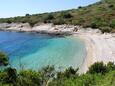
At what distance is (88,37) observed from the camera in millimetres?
102312

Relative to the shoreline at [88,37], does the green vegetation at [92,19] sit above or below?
above

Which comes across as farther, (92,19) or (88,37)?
(92,19)

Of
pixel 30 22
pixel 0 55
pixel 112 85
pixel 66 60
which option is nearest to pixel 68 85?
pixel 112 85

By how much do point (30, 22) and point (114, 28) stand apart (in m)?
49.5

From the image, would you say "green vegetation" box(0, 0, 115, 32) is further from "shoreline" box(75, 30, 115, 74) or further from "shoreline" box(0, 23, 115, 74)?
"shoreline" box(75, 30, 115, 74)

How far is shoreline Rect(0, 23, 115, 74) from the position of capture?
208 feet

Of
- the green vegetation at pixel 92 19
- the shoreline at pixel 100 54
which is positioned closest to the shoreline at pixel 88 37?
the shoreline at pixel 100 54

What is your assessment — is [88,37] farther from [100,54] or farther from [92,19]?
[100,54]

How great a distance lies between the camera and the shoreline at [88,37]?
2500 inches

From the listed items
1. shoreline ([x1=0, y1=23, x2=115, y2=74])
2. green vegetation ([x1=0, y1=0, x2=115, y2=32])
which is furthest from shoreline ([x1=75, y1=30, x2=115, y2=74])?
green vegetation ([x1=0, y1=0, x2=115, y2=32])

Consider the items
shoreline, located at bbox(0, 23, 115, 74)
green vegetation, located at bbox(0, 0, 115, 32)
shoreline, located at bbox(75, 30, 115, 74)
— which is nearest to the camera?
shoreline, located at bbox(75, 30, 115, 74)

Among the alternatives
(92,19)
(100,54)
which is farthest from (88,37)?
(100,54)

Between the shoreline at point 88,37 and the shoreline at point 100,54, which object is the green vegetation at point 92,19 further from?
the shoreline at point 100,54

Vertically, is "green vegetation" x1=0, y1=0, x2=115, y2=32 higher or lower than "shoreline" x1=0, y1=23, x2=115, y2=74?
higher
